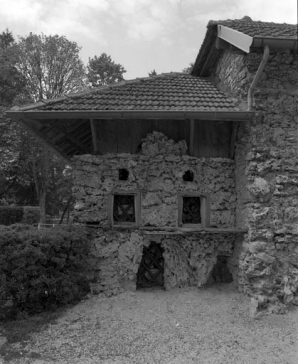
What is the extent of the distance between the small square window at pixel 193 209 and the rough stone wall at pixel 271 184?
74 cm

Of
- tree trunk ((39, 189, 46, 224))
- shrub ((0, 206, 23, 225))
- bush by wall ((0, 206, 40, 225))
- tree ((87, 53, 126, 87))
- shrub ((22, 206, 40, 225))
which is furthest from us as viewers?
tree ((87, 53, 126, 87))

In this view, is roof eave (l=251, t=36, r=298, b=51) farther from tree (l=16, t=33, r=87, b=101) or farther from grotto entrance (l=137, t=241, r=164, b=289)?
tree (l=16, t=33, r=87, b=101)

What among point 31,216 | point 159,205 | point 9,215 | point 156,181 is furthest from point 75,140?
point 9,215

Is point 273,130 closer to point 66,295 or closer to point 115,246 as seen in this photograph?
point 115,246

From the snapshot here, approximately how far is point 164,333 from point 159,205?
8.83ft

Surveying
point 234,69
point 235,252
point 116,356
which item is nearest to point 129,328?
point 116,356

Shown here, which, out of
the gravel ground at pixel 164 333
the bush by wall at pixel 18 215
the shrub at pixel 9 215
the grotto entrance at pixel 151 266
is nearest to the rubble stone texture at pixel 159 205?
the grotto entrance at pixel 151 266

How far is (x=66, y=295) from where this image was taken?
19.9 ft

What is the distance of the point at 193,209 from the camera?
7449 millimetres

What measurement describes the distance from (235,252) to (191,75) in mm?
5278

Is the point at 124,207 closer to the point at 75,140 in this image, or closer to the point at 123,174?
the point at 123,174

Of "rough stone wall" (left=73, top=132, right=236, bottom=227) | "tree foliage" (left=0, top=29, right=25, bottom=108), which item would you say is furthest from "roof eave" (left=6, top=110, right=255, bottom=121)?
"tree foliage" (left=0, top=29, right=25, bottom=108)

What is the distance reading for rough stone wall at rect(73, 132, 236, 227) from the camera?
7.14 m

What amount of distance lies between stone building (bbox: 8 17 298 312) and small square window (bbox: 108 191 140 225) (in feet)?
0.07
